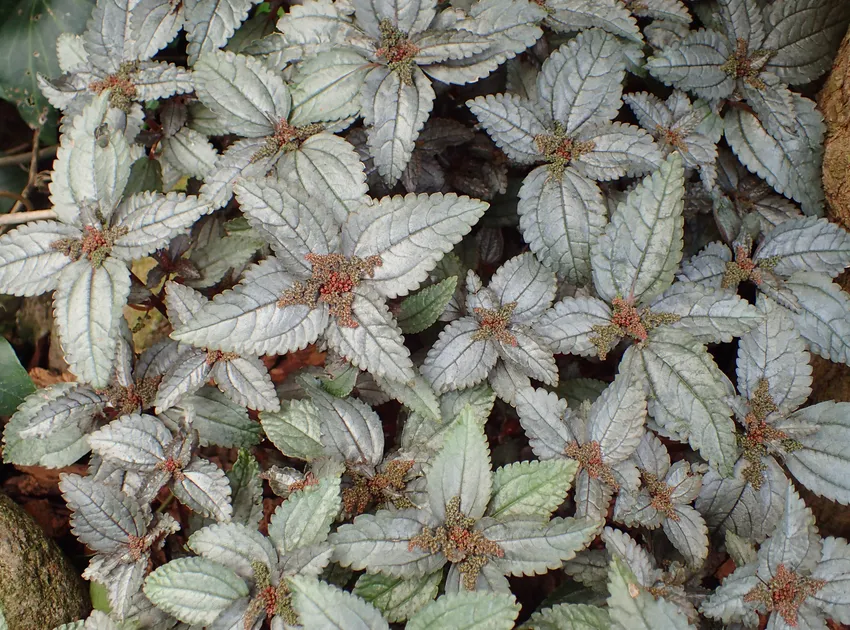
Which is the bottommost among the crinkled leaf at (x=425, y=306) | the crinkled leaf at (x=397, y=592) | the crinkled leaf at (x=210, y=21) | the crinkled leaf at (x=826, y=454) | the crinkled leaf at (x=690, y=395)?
the crinkled leaf at (x=397, y=592)

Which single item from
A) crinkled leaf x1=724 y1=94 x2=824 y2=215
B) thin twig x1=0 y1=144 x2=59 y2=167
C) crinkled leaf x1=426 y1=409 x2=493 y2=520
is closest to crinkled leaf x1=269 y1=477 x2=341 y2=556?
crinkled leaf x1=426 y1=409 x2=493 y2=520

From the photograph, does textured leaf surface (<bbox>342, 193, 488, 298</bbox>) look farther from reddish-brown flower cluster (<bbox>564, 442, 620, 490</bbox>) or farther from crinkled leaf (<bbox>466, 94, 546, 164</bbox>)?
reddish-brown flower cluster (<bbox>564, 442, 620, 490</bbox>)


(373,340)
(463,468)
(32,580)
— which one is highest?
(373,340)

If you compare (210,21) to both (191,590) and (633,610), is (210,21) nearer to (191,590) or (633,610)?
(191,590)

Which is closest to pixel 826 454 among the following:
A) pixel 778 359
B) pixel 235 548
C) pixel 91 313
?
pixel 778 359

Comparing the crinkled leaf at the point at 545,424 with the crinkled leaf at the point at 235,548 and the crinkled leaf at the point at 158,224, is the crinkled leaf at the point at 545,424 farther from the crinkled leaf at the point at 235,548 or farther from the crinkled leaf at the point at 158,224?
the crinkled leaf at the point at 158,224

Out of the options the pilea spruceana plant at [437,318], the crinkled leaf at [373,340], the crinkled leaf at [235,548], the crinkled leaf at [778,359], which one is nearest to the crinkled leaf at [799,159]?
the pilea spruceana plant at [437,318]

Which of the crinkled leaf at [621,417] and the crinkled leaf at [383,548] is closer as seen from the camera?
the crinkled leaf at [383,548]
